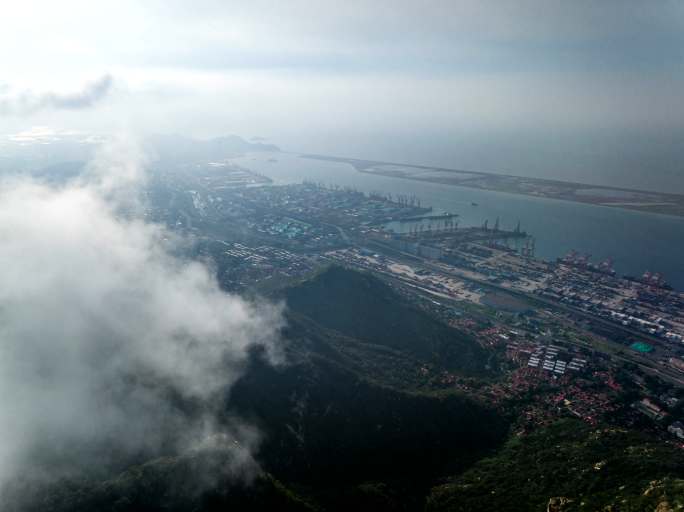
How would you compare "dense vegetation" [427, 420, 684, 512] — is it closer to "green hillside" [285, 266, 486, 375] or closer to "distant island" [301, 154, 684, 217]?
"green hillside" [285, 266, 486, 375]

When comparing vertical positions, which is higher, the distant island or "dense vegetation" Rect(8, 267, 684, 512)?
the distant island

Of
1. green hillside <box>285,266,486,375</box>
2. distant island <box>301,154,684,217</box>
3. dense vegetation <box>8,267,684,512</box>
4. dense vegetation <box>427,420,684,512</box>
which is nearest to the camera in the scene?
dense vegetation <box>427,420,684,512</box>

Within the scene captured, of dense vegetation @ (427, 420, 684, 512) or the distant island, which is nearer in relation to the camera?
dense vegetation @ (427, 420, 684, 512)

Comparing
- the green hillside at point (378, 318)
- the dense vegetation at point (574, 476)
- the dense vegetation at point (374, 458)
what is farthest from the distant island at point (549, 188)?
the dense vegetation at point (574, 476)

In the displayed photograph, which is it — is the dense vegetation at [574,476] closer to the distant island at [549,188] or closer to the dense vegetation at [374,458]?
the dense vegetation at [374,458]

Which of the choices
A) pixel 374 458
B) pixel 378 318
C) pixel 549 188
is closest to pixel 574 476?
pixel 374 458

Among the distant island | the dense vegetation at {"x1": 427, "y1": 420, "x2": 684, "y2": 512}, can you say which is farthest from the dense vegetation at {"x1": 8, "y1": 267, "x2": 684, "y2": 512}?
the distant island

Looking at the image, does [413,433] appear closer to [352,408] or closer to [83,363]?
[352,408]

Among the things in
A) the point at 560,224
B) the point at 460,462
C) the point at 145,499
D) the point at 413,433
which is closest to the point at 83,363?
the point at 145,499
